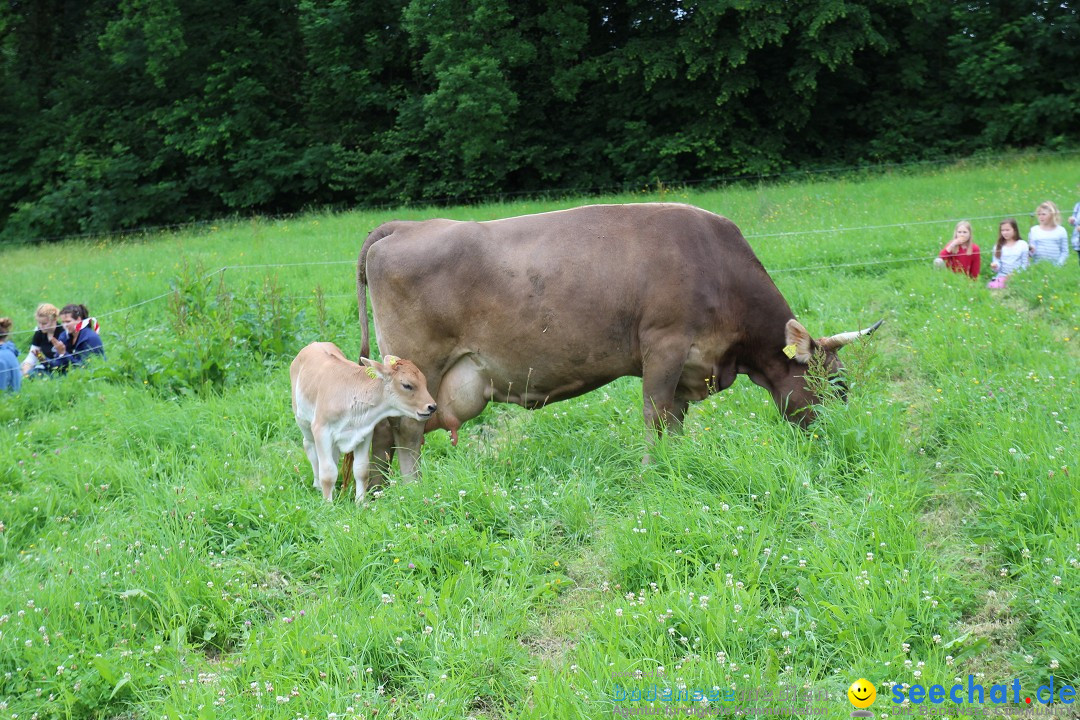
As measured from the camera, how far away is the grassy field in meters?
3.96

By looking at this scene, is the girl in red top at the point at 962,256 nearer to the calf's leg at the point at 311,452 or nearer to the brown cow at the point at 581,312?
the brown cow at the point at 581,312

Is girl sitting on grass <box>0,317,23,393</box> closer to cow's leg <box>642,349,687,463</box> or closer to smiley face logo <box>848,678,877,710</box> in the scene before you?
cow's leg <box>642,349,687,463</box>

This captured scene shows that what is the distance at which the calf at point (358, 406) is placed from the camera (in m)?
5.88

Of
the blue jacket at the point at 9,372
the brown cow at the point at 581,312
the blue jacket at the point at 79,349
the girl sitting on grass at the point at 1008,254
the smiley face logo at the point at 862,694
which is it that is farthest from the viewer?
the girl sitting on grass at the point at 1008,254

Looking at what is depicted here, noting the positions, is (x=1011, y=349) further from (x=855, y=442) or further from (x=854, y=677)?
(x=854, y=677)

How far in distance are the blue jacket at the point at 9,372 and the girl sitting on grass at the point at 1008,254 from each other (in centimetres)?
1074

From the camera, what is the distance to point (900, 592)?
4125 mm

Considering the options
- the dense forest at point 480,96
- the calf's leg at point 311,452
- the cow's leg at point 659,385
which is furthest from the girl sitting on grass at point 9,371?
the dense forest at point 480,96

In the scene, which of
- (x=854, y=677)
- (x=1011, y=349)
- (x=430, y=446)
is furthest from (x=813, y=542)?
(x=1011, y=349)

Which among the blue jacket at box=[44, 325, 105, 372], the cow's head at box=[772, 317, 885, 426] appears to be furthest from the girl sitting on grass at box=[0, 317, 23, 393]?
the cow's head at box=[772, 317, 885, 426]

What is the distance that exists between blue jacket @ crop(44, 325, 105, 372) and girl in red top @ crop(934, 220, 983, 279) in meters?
10.0

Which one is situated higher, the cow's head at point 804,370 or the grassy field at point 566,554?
the cow's head at point 804,370

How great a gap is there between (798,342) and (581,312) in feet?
4.94

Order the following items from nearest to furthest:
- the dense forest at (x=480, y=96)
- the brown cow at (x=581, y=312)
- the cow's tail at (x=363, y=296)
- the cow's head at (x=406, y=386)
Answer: the cow's head at (x=406, y=386)
the brown cow at (x=581, y=312)
the cow's tail at (x=363, y=296)
the dense forest at (x=480, y=96)
